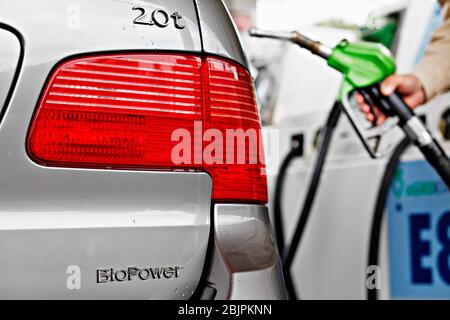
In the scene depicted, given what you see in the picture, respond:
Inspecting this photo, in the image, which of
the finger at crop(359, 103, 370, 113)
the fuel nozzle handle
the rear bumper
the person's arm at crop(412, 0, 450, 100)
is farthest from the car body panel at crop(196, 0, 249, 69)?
the person's arm at crop(412, 0, 450, 100)

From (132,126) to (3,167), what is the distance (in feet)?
0.84

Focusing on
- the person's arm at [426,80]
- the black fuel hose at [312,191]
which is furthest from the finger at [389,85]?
the black fuel hose at [312,191]

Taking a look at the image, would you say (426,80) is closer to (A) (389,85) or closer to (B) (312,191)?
(A) (389,85)

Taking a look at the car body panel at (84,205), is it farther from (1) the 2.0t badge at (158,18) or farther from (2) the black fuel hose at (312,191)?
(2) the black fuel hose at (312,191)

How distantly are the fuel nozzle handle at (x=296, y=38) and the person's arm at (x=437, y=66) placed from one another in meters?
0.37

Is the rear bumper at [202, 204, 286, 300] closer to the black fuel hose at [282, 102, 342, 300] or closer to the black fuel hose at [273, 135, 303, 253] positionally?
the black fuel hose at [282, 102, 342, 300]

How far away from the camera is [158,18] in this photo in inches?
53.4

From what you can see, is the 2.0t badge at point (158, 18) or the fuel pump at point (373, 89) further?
the fuel pump at point (373, 89)

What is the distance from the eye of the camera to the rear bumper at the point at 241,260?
1318mm

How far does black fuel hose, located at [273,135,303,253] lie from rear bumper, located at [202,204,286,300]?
6.89ft

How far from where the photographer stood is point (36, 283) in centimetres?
122

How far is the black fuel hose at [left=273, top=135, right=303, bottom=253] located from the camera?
350 centimetres

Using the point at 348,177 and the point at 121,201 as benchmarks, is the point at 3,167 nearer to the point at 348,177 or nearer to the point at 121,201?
the point at 121,201

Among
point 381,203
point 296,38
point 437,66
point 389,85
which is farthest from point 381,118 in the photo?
point 381,203
